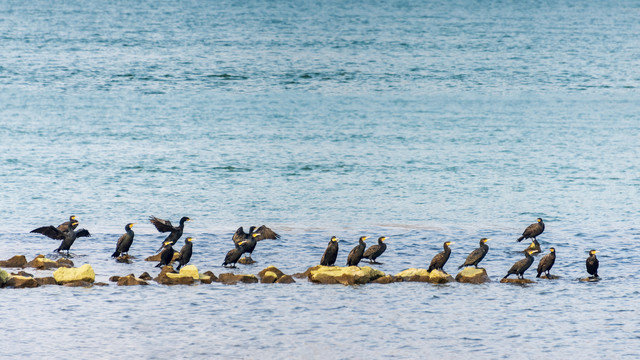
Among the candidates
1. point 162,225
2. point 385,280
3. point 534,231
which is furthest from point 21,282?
point 534,231

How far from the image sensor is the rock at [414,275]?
21719mm

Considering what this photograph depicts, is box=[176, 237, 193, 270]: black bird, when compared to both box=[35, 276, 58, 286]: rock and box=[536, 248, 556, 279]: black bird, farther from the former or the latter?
box=[536, 248, 556, 279]: black bird

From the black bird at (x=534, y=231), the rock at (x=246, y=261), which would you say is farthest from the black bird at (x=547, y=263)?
the rock at (x=246, y=261)

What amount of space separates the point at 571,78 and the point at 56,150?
50.7 m

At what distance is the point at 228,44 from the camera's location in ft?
338

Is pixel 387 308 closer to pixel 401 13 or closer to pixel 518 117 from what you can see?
pixel 518 117

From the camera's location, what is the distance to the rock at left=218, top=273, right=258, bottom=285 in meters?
21.5

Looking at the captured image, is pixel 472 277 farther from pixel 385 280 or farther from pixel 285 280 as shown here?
pixel 285 280

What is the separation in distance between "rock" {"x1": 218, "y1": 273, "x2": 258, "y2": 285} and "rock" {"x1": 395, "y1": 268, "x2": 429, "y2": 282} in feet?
11.3

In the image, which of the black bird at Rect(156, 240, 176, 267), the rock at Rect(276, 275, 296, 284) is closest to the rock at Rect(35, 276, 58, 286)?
the black bird at Rect(156, 240, 176, 267)

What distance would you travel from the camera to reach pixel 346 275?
70.8 ft

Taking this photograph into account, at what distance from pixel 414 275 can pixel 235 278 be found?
4238 millimetres

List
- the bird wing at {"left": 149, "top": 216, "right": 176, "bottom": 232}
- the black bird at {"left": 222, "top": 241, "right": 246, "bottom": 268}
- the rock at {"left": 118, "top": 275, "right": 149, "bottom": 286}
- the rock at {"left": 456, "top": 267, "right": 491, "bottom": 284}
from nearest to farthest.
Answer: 1. the rock at {"left": 118, "top": 275, "right": 149, "bottom": 286}
2. the rock at {"left": 456, "top": 267, "right": 491, "bottom": 284}
3. the black bird at {"left": 222, "top": 241, "right": 246, "bottom": 268}
4. the bird wing at {"left": 149, "top": 216, "right": 176, "bottom": 232}

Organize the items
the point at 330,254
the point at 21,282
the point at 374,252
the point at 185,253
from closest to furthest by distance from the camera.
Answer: the point at 21,282
the point at 185,253
the point at 330,254
the point at 374,252
